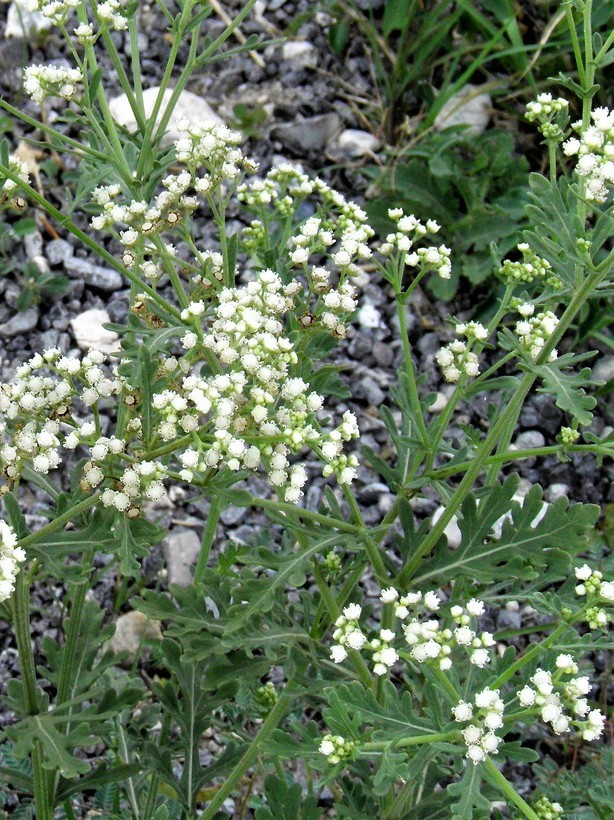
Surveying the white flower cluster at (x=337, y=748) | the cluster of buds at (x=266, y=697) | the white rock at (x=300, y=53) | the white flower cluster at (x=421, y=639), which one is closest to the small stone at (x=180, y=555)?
the cluster of buds at (x=266, y=697)

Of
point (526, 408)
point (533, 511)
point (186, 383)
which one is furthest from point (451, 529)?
point (186, 383)

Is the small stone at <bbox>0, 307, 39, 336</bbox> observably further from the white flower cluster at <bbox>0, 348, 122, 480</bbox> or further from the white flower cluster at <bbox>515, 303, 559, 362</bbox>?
the white flower cluster at <bbox>515, 303, 559, 362</bbox>

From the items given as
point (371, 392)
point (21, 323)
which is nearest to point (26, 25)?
point (21, 323)

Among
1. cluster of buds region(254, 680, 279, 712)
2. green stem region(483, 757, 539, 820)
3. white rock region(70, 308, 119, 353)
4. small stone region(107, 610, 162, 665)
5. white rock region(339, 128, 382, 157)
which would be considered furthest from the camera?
white rock region(339, 128, 382, 157)

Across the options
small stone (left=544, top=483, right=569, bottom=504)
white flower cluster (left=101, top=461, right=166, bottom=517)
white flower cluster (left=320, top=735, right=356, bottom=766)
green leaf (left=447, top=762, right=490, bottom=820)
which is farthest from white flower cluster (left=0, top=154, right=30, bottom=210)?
small stone (left=544, top=483, right=569, bottom=504)

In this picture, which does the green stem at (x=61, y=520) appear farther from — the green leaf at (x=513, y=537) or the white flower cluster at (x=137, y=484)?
the green leaf at (x=513, y=537)
